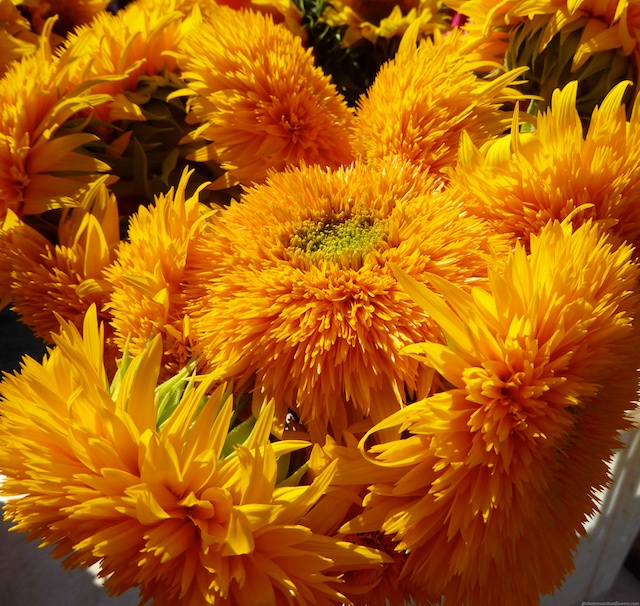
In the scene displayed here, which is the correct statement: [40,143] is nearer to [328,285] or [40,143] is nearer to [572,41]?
[328,285]

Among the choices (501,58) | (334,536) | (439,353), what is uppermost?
(501,58)

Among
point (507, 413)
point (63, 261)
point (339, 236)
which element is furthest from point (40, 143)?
point (507, 413)

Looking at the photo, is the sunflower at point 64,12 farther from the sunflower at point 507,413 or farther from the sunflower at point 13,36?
the sunflower at point 507,413

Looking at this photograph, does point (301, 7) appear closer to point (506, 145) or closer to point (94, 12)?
point (94, 12)

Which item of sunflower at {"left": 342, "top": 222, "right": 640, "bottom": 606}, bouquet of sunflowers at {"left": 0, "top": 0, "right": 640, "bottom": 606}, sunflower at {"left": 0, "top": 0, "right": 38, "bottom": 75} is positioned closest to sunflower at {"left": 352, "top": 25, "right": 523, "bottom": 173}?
bouquet of sunflowers at {"left": 0, "top": 0, "right": 640, "bottom": 606}

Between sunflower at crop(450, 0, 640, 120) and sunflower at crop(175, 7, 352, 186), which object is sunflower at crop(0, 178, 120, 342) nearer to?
sunflower at crop(175, 7, 352, 186)

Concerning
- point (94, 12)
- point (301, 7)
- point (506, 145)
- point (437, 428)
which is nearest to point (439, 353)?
point (437, 428)
